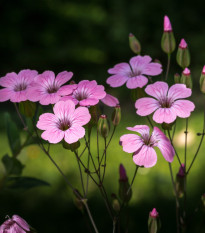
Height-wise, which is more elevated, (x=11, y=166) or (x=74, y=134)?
(x=74, y=134)

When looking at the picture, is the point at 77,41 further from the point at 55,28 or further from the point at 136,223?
the point at 136,223

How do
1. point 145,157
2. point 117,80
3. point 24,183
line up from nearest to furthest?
point 145,157 < point 117,80 < point 24,183

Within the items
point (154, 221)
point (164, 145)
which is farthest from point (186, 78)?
point (154, 221)

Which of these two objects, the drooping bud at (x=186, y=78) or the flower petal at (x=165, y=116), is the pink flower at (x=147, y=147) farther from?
the drooping bud at (x=186, y=78)

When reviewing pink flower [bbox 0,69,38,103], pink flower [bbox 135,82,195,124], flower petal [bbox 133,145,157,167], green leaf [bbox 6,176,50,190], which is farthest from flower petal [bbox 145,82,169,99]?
green leaf [bbox 6,176,50,190]

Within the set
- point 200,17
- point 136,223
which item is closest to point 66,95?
point 136,223

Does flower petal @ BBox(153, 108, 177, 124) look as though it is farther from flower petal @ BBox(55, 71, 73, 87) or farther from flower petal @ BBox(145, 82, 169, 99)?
flower petal @ BBox(55, 71, 73, 87)

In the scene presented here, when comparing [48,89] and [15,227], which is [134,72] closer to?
[48,89]

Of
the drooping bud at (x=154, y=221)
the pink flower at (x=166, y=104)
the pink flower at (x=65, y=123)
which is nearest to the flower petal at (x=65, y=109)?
the pink flower at (x=65, y=123)
